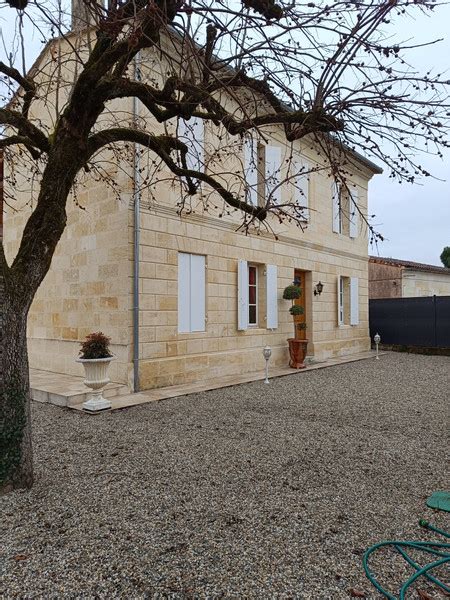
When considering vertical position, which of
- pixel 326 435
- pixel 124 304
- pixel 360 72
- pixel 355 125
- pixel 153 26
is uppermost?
pixel 153 26

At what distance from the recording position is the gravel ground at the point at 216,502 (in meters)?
1.92

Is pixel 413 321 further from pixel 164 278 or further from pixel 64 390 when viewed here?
pixel 64 390

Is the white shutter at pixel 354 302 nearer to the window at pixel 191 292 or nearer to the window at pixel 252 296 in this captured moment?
the window at pixel 252 296

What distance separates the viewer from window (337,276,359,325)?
11812 mm

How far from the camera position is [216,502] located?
2695mm

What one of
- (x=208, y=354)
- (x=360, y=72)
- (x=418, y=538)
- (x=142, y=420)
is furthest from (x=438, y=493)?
(x=208, y=354)

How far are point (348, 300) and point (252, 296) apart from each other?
169 inches

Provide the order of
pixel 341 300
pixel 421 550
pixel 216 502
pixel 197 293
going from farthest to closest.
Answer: pixel 341 300, pixel 197 293, pixel 216 502, pixel 421 550

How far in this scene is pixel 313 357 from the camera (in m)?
10.2

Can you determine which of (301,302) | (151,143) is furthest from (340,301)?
(151,143)

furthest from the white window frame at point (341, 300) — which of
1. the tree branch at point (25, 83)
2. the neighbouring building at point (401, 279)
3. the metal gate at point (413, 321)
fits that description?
the tree branch at point (25, 83)

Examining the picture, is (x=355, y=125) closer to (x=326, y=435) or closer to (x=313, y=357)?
(x=326, y=435)

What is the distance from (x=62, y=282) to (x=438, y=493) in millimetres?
6519

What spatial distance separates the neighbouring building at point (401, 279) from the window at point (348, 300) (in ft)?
17.3
